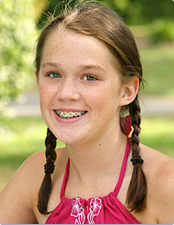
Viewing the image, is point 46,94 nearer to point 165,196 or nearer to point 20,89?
point 165,196

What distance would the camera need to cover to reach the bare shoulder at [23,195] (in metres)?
2.91

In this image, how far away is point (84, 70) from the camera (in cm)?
235

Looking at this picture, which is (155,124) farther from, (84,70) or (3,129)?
(84,70)

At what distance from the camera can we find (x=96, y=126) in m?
2.44

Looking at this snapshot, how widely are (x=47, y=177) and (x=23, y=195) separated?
0.24 metres

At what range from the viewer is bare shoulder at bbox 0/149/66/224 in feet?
9.53

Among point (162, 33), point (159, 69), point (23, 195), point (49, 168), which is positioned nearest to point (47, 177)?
point (49, 168)

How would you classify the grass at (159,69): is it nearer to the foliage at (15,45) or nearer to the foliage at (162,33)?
the foliage at (162,33)

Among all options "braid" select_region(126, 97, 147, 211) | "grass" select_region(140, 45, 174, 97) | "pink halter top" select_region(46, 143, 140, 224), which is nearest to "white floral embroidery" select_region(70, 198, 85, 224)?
"pink halter top" select_region(46, 143, 140, 224)

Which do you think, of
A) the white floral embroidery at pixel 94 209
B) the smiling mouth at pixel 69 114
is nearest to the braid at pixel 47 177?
the white floral embroidery at pixel 94 209

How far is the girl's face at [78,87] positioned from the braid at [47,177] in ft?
1.21

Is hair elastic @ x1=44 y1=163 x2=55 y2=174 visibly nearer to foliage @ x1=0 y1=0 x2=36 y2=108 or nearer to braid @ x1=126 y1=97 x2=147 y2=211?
braid @ x1=126 y1=97 x2=147 y2=211

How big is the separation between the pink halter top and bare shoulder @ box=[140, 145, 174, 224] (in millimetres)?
137

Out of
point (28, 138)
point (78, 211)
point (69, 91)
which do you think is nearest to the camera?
point (69, 91)
